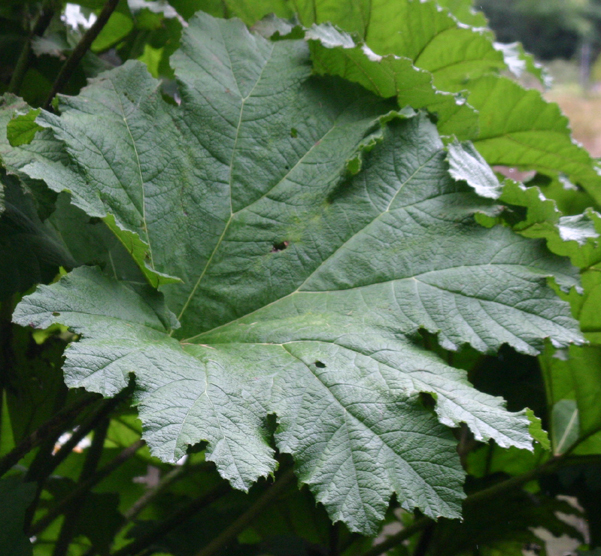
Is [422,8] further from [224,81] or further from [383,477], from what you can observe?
[383,477]

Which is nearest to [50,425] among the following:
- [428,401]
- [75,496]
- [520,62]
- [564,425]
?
[75,496]

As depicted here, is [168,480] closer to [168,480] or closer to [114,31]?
[168,480]

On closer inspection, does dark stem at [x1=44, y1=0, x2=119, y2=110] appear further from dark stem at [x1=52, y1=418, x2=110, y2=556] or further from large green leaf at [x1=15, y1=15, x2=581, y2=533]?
dark stem at [x1=52, y1=418, x2=110, y2=556]

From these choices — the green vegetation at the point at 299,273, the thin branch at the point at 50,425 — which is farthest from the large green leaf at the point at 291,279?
the thin branch at the point at 50,425

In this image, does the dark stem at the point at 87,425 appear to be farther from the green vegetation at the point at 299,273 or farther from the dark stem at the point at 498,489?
the dark stem at the point at 498,489

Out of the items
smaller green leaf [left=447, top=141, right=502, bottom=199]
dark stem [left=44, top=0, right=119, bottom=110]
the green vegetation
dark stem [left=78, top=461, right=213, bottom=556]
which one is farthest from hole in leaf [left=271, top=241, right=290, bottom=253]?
dark stem [left=78, top=461, right=213, bottom=556]

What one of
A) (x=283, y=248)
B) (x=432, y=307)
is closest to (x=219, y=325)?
(x=283, y=248)

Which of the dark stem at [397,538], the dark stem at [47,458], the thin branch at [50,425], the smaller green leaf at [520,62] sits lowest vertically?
the dark stem at [397,538]
